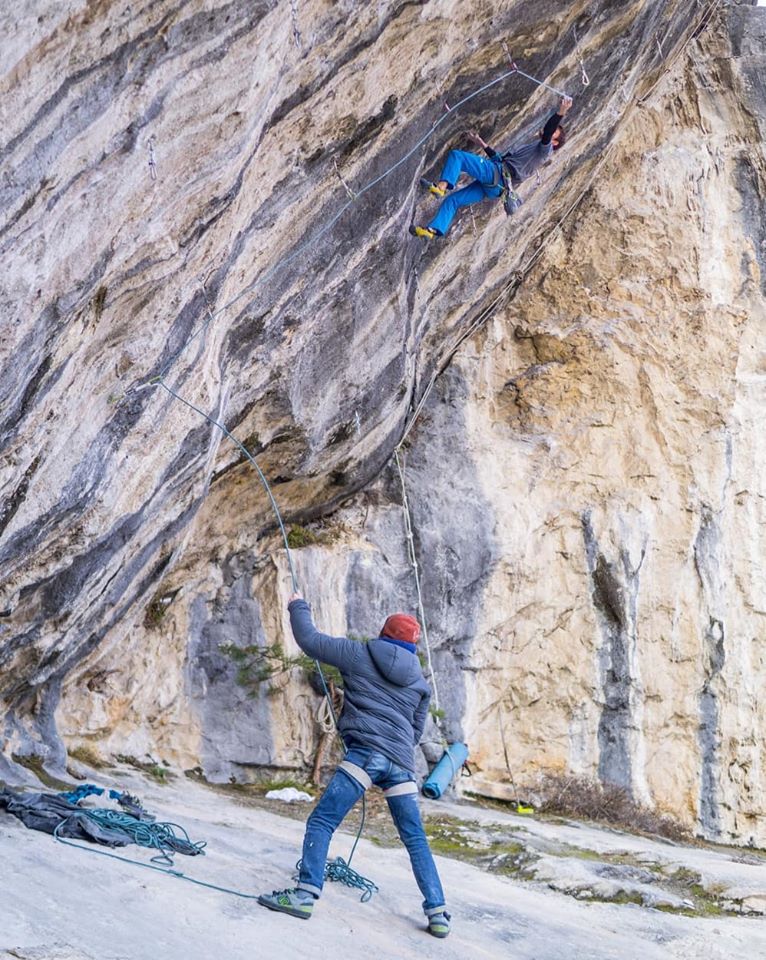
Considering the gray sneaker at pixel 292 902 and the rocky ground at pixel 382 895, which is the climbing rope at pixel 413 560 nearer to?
the rocky ground at pixel 382 895

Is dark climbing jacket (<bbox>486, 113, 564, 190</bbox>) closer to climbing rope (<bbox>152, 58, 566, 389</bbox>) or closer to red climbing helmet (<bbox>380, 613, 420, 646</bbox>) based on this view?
climbing rope (<bbox>152, 58, 566, 389</bbox>)

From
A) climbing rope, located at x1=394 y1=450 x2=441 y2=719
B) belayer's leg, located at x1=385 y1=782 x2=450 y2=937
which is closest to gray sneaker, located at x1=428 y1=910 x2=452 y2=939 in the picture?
belayer's leg, located at x1=385 y1=782 x2=450 y2=937

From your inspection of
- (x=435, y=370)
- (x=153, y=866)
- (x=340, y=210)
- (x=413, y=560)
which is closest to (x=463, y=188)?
(x=340, y=210)

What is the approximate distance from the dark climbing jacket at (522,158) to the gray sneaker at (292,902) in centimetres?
691

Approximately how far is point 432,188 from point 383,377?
238cm

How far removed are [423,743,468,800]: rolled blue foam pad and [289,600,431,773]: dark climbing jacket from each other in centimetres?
37

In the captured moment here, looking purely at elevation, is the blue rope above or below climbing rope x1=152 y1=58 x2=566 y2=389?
below

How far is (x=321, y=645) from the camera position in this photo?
242 inches

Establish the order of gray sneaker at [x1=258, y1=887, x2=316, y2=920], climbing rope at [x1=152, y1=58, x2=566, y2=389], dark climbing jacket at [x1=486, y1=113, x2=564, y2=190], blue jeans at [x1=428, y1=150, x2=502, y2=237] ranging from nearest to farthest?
gray sneaker at [x1=258, y1=887, x2=316, y2=920]
climbing rope at [x1=152, y1=58, x2=566, y2=389]
blue jeans at [x1=428, y1=150, x2=502, y2=237]
dark climbing jacket at [x1=486, y1=113, x2=564, y2=190]

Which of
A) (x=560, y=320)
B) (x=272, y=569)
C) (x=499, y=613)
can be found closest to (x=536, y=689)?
(x=499, y=613)

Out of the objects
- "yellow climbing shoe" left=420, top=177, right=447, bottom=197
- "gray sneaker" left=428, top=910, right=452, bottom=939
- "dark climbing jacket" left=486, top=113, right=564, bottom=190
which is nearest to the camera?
"gray sneaker" left=428, top=910, right=452, bottom=939

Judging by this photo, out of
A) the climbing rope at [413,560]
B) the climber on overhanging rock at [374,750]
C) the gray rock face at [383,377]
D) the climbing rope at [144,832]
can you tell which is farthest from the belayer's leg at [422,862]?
the climbing rope at [413,560]

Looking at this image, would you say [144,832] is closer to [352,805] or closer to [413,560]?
[352,805]

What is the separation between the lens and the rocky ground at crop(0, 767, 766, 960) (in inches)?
203
